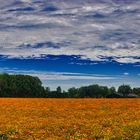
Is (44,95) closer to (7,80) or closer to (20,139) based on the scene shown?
(7,80)

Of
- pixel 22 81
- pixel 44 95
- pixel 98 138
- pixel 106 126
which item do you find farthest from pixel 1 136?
pixel 22 81

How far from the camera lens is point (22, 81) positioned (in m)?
138

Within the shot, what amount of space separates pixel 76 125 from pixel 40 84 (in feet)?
363

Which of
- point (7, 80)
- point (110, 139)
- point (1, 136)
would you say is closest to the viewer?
point (110, 139)

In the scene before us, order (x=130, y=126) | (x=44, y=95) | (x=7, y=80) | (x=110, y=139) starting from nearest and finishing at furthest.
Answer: (x=110, y=139)
(x=130, y=126)
(x=44, y=95)
(x=7, y=80)

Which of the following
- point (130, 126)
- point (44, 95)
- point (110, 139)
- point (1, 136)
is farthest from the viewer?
point (44, 95)

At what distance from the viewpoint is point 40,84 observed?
454ft

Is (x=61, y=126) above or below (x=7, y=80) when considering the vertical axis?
below

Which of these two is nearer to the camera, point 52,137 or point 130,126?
point 52,137

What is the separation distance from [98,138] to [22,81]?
11663 centimetres

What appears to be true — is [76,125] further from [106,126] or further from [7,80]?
[7,80]

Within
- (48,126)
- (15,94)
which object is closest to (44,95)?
(15,94)

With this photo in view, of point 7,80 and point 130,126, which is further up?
point 7,80

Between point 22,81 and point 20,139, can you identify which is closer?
point 20,139
